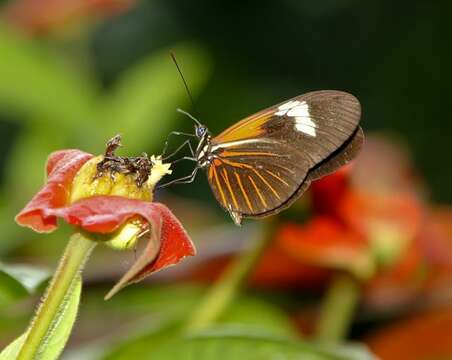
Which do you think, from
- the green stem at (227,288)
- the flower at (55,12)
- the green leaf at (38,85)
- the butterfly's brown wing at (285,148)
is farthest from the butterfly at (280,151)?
Answer: the flower at (55,12)

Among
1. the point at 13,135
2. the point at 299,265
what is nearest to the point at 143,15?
the point at 13,135

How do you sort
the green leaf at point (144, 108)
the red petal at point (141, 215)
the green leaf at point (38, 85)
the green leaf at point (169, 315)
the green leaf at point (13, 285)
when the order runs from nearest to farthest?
the red petal at point (141, 215)
the green leaf at point (13, 285)
the green leaf at point (169, 315)
the green leaf at point (38, 85)
the green leaf at point (144, 108)

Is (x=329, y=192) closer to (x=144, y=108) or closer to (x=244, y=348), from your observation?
(x=244, y=348)

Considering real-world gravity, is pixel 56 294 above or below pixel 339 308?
above

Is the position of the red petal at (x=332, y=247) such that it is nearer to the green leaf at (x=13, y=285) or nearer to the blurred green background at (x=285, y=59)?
the green leaf at (x=13, y=285)

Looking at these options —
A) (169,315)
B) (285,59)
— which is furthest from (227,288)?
(285,59)

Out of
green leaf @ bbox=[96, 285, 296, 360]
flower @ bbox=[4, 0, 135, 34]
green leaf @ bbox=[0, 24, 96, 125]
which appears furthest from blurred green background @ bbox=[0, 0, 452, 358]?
green leaf @ bbox=[96, 285, 296, 360]

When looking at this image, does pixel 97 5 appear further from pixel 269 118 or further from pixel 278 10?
pixel 278 10
